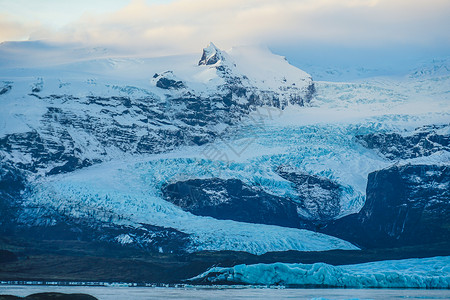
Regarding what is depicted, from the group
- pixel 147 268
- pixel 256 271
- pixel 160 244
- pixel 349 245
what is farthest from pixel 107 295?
pixel 349 245

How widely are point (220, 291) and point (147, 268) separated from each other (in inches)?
1527

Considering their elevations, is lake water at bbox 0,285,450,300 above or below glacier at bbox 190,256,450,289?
above

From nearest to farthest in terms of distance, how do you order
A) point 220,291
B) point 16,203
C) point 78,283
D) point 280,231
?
point 220,291
point 78,283
point 280,231
point 16,203

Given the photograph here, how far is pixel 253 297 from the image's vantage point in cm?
11350

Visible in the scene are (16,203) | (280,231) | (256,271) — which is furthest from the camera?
(16,203)

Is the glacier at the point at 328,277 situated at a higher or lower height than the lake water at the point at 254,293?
lower

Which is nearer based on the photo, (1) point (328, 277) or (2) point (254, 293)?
(2) point (254, 293)

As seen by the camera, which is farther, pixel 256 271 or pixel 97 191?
pixel 97 191

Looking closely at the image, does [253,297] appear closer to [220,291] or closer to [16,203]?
[220,291]

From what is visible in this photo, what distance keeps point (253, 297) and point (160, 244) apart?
72504mm

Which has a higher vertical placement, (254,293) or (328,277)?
(254,293)

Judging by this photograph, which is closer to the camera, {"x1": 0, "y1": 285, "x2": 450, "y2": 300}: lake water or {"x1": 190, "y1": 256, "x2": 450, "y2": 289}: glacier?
{"x1": 0, "y1": 285, "x2": 450, "y2": 300}: lake water

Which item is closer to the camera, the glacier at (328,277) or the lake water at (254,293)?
the lake water at (254,293)

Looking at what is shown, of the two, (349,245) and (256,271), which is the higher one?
(256,271)
